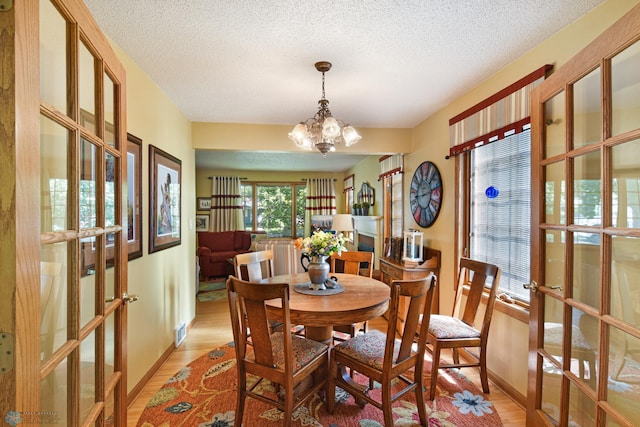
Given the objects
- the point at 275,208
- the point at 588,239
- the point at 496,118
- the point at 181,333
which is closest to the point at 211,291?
the point at 181,333

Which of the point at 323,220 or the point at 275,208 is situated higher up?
the point at 275,208

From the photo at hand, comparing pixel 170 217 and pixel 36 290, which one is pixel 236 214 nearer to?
pixel 170 217

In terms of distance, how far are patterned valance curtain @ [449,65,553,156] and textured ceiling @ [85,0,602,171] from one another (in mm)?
197

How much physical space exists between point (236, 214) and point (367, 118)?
5062 millimetres

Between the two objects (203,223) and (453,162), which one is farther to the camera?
(203,223)

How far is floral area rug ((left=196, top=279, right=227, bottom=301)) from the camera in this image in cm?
478

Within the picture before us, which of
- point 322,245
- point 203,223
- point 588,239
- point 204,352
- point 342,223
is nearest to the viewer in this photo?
point 588,239

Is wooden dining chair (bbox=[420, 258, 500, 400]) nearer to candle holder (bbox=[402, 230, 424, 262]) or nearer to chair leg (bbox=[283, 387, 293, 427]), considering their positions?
candle holder (bbox=[402, 230, 424, 262])

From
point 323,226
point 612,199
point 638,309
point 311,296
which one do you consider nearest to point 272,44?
point 311,296

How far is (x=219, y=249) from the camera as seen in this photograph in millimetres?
6711

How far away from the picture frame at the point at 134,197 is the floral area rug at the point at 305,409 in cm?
104

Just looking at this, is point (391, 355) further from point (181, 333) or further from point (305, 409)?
point (181, 333)

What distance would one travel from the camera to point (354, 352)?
187 cm

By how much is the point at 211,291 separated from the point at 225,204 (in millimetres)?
2879
